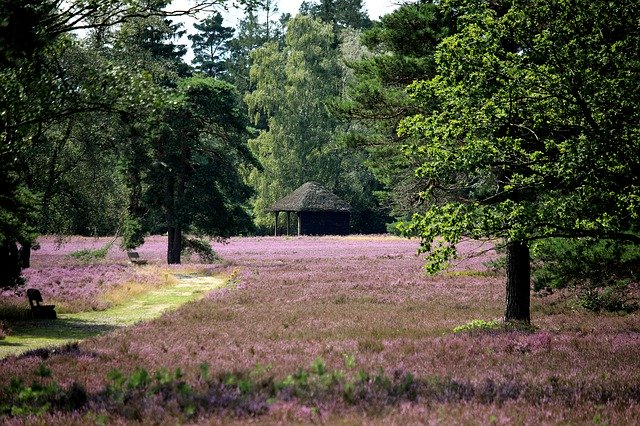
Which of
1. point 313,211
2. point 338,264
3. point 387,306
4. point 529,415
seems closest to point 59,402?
point 529,415

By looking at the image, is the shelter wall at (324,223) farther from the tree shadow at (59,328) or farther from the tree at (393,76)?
the tree at (393,76)

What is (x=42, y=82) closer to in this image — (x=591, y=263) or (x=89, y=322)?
(x=89, y=322)

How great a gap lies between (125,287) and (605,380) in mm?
20354

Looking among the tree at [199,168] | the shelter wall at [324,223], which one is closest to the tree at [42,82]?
the tree at [199,168]

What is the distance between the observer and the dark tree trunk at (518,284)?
15.4m

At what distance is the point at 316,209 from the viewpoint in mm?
73188

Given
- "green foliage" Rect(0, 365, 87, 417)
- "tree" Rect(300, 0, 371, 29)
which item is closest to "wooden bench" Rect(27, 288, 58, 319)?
"green foliage" Rect(0, 365, 87, 417)

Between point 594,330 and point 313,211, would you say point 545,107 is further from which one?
point 313,211

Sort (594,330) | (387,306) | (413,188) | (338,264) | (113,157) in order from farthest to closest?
(113,157) < (338,264) < (387,306) < (413,188) < (594,330)

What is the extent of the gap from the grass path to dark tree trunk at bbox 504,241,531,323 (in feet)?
30.8

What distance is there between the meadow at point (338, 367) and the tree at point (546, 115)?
4.42 feet

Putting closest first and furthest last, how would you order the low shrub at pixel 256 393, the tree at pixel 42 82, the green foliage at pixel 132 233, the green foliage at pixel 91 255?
the low shrub at pixel 256 393
the tree at pixel 42 82
the green foliage at pixel 132 233
the green foliage at pixel 91 255

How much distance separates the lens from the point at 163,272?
108 feet

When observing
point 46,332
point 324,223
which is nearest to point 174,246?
point 46,332
